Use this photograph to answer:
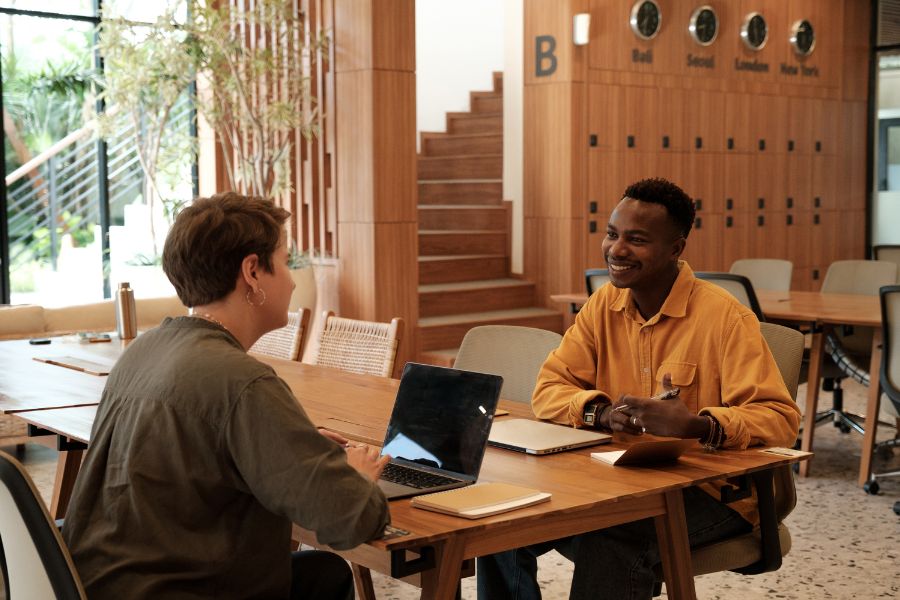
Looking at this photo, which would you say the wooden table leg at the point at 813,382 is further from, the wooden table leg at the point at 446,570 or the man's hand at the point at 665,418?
the wooden table leg at the point at 446,570

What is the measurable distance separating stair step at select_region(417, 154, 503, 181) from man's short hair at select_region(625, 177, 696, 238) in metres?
6.64

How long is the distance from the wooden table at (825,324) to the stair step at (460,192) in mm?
3553

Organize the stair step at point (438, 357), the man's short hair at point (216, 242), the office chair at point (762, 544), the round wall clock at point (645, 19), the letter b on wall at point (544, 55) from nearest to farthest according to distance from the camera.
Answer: the man's short hair at point (216, 242), the office chair at point (762, 544), the stair step at point (438, 357), the letter b on wall at point (544, 55), the round wall clock at point (645, 19)

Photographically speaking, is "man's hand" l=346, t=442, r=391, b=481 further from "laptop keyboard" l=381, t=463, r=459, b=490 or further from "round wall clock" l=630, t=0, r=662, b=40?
"round wall clock" l=630, t=0, r=662, b=40

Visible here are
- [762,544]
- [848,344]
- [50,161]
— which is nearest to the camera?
[762,544]

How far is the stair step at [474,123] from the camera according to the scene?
9766mm

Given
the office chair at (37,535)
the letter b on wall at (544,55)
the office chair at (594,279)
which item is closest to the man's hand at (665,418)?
the office chair at (37,535)

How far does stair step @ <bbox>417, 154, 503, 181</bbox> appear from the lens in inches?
373

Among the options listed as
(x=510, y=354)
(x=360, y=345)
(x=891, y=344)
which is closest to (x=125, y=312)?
(x=360, y=345)

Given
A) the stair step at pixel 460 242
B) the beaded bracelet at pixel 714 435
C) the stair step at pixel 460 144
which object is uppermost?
the stair step at pixel 460 144

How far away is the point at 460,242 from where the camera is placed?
898 centimetres

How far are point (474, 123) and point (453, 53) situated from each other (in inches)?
33.9

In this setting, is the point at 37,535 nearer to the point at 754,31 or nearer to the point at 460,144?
the point at 460,144

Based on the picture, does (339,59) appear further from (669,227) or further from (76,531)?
(76,531)
